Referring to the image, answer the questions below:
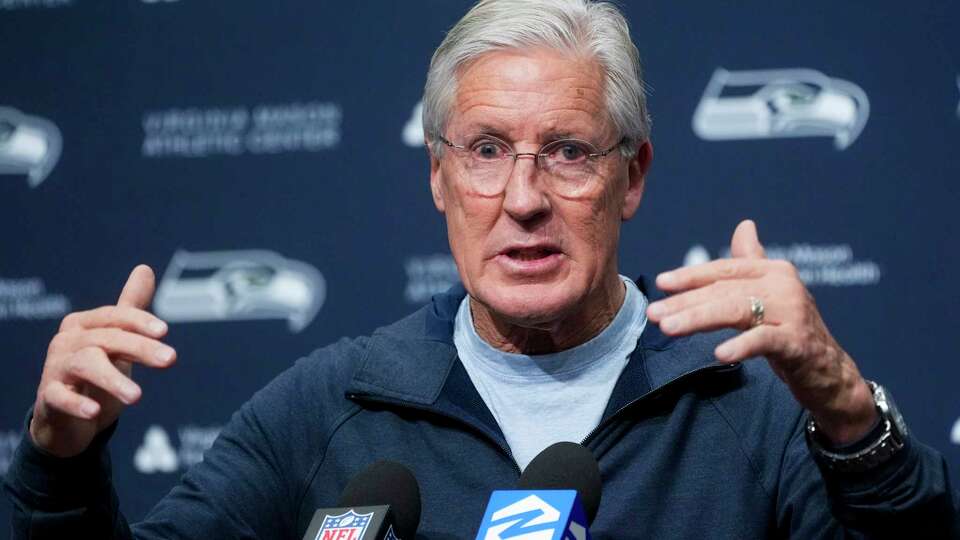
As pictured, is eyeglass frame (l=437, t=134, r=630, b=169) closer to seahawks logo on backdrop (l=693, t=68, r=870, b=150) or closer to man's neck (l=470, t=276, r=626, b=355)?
man's neck (l=470, t=276, r=626, b=355)

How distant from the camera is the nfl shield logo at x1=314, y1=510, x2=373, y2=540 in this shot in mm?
1316

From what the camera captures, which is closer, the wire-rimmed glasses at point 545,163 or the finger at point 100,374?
the finger at point 100,374

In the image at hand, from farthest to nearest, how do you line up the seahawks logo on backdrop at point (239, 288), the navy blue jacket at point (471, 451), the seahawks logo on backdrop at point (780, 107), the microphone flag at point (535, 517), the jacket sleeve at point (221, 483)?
the seahawks logo on backdrop at point (239, 288) < the seahawks logo on backdrop at point (780, 107) < the navy blue jacket at point (471, 451) < the jacket sleeve at point (221, 483) < the microphone flag at point (535, 517)

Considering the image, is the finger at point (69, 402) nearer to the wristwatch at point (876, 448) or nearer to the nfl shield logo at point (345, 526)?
the nfl shield logo at point (345, 526)

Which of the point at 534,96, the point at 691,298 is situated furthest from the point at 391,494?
A: the point at 534,96

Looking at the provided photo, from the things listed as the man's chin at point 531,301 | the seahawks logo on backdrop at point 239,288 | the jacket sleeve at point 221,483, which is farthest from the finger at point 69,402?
the seahawks logo on backdrop at point 239,288

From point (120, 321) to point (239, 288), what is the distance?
1.62m

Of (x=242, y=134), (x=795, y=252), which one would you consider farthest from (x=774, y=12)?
(x=242, y=134)

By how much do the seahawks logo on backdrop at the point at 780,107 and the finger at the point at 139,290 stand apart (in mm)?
1568

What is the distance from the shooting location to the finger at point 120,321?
4.78 ft

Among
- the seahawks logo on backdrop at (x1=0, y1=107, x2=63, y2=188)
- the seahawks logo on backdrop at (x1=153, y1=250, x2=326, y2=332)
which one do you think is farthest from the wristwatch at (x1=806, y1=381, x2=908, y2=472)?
the seahawks logo on backdrop at (x1=0, y1=107, x2=63, y2=188)

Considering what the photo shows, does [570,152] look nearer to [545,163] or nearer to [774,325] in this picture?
[545,163]

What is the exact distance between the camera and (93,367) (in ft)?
4.72

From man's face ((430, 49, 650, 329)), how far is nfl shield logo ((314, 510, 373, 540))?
55 centimetres
